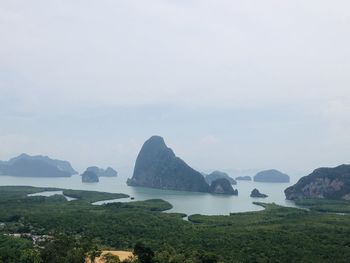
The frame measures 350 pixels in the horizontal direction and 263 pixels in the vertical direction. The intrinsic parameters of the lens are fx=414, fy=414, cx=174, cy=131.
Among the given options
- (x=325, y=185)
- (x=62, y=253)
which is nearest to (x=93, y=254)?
(x=62, y=253)

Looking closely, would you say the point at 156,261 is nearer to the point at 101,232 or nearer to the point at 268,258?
the point at 268,258

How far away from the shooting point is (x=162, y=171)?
139375mm

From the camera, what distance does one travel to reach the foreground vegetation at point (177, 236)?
3297 cm

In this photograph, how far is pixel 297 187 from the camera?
352ft

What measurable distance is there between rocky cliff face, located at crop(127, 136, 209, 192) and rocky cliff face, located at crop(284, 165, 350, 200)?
2976 cm

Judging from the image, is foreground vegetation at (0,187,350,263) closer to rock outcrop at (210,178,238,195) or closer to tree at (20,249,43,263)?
tree at (20,249,43,263)

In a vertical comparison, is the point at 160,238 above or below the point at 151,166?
below

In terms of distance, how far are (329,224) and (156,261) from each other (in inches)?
1207

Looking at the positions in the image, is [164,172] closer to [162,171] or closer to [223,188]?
[162,171]

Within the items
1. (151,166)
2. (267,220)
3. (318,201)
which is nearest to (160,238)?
(267,220)

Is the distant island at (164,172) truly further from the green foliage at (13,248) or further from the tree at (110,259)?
the tree at (110,259)

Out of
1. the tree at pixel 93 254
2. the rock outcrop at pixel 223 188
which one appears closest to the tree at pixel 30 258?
the tree at pixel 93 254

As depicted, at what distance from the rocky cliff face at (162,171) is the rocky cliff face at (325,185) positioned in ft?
97.6

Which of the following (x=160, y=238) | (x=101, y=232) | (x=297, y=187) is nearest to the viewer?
(x=160, y=238)
